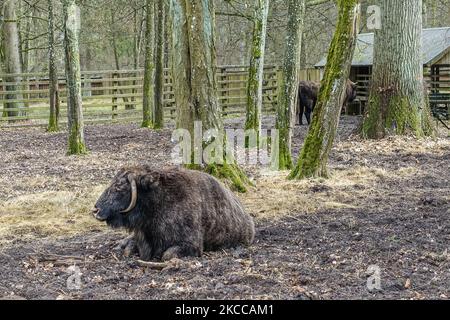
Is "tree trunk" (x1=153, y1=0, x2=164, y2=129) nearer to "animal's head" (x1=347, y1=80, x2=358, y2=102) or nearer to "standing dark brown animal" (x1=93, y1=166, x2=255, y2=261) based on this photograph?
"animal's head" (x1=347, y1=80, x2=358, y2=102)

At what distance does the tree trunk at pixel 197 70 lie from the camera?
8.81 metres

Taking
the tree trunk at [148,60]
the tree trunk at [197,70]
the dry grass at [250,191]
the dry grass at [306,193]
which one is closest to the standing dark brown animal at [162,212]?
the dry grass at [250,191]

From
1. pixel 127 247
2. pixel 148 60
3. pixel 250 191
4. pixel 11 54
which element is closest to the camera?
pixel 127 247

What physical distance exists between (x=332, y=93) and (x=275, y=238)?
339 centimetres

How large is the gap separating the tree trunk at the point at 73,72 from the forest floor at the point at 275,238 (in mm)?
650

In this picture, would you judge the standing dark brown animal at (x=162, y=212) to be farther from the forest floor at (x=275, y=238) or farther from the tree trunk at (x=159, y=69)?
the tree trunk at (x=159, y=69)

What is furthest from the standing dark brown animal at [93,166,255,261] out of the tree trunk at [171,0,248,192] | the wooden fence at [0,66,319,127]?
the wooden fence at [0,66,319,127]

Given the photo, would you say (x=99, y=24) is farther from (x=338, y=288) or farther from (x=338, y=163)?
(x=338, y=288)

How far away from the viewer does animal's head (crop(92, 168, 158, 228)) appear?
6.18 metres

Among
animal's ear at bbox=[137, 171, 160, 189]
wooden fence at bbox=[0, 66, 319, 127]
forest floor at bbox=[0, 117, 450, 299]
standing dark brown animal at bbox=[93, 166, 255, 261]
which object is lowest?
forest floor at bbox=[0, 117, 450, 299]

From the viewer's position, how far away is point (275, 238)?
22.9 feet

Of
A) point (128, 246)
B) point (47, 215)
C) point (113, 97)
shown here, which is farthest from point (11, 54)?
point (128, 246)

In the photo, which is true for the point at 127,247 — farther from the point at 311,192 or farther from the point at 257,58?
the point at 257,58

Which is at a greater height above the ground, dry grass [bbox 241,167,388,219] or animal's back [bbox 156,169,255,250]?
animal's back [bbox 156,169,255,250]
